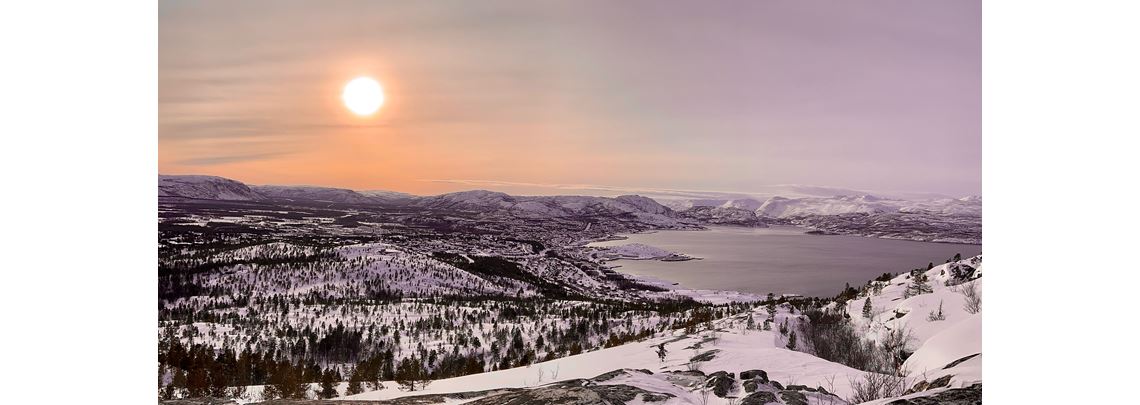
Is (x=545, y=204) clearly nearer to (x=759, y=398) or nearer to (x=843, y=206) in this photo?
(x=843, y=206)

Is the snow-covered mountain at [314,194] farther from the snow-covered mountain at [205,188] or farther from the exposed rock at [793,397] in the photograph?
the exposed rock at [793,397]

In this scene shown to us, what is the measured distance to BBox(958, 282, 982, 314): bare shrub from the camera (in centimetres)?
750

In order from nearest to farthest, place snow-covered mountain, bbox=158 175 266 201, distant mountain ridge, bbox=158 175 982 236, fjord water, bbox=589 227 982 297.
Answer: snow-covered mountain, bbox=158 175 266 201 → distant mountain ridge, bbox=158 175 982 236 → fjord water, bbox=589 227 982 297

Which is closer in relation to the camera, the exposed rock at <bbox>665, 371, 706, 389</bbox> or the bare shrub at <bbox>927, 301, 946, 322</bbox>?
the exposed rock at <bbox>665, 371, 706, 389</bbox>

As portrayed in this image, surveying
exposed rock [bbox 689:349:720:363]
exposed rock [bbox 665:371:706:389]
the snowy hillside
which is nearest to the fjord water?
the snowy hillside

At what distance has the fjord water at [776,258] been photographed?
956 cm

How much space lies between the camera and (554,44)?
855 cm

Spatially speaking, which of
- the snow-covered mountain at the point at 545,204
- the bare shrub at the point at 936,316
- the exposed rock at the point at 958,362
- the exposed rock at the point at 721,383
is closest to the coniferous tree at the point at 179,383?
the snow-covered mountain at the point at 545,204

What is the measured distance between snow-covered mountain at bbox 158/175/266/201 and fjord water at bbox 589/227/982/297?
7.24 meters

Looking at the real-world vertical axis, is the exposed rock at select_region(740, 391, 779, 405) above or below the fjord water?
below

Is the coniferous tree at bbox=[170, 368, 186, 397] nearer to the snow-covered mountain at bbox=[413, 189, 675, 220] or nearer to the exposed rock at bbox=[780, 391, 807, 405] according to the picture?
the snow-covered mountain at bbox=[413, 189, 675, 220]

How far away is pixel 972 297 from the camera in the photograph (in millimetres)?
7641

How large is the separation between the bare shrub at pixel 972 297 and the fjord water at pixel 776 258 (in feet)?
5.89
